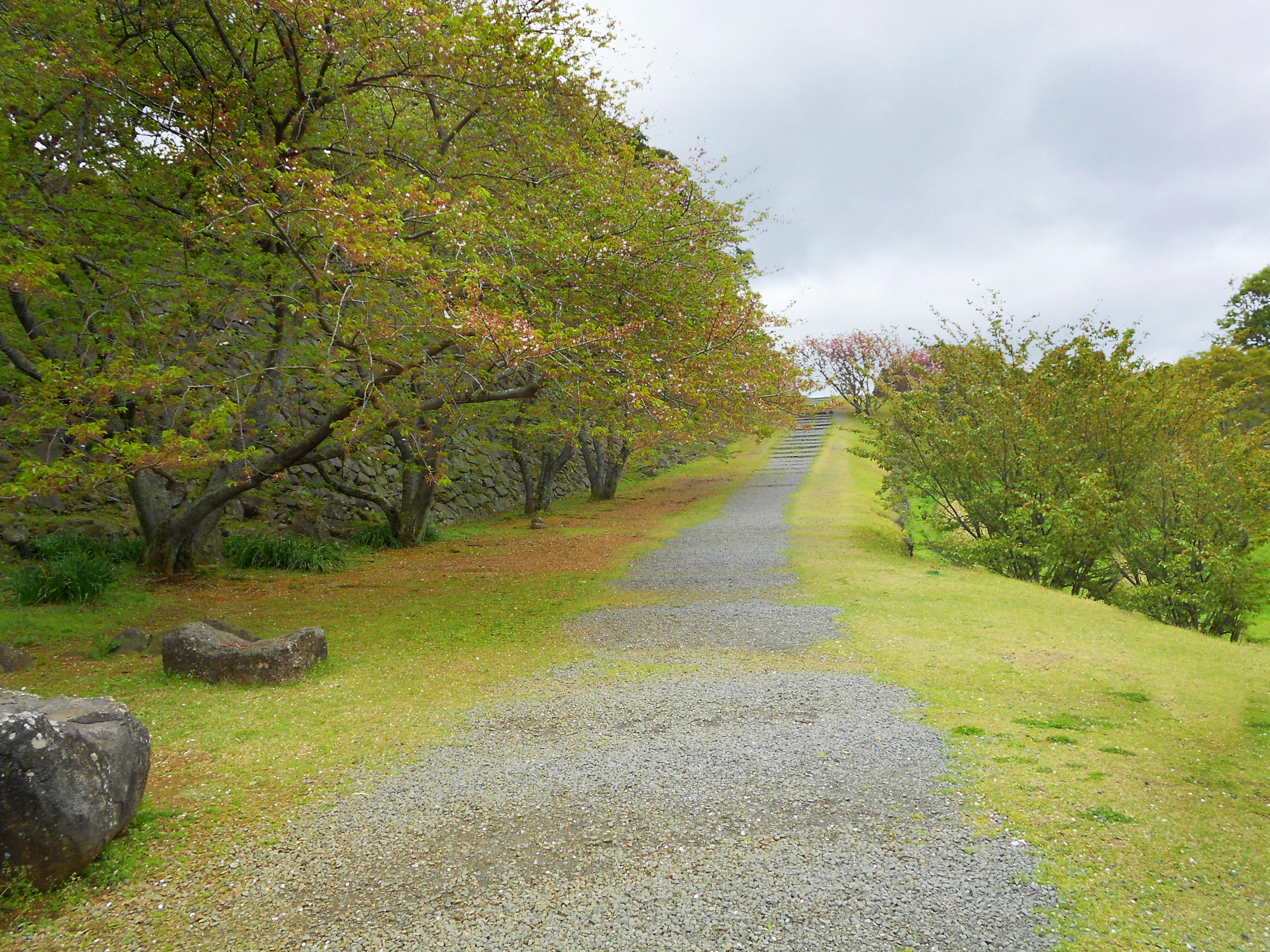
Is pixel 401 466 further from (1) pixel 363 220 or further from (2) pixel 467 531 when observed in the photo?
(1) pixel 363 220

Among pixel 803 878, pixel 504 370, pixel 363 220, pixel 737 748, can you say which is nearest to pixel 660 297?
pixel 504 370

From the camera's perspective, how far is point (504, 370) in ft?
29.2

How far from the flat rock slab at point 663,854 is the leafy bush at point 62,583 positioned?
6.69 meters

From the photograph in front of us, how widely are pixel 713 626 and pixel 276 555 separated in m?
8.16

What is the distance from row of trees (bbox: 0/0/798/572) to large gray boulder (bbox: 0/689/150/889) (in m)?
4.11

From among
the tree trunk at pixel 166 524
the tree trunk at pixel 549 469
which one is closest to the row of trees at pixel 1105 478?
the tree trunk at pixel 549 469

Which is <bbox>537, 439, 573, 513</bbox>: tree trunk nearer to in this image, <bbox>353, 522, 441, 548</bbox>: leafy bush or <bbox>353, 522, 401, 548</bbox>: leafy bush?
<bbox>353, 522, 441, 548</bbox>: leafy bush

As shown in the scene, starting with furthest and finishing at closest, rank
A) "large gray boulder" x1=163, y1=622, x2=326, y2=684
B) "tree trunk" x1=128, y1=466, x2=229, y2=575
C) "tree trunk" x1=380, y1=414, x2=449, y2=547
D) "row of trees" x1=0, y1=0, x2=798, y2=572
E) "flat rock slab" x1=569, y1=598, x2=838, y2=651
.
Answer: "tree trunk" x1=380, y1=414, x2=449, y2=547
"tree trunk" x1=128, y1=466, x2=229, y2=575
"flat rock slab" x1=569, y1=598, x2=838, y2=651
"row of trees" x1=0, y1=0, x2=798, y2=572
"large gray boulder" x1=163, y1=622, x2=326, y2=684

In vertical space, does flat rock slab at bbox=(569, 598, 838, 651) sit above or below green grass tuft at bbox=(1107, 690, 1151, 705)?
below

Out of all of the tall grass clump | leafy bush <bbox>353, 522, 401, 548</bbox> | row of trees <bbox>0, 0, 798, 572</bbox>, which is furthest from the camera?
leafy bush <bbox>353, 522, 401, 548</bbox>

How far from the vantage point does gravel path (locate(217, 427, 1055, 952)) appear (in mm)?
3289

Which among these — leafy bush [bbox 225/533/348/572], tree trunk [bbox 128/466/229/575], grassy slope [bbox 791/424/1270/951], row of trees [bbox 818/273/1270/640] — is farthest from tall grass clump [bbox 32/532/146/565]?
row of trees [bbox 818/273/1270/640]

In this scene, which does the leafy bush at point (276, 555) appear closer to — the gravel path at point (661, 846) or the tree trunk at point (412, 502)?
the tree trunk at point (412, 502)

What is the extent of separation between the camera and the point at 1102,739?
5453 mm
